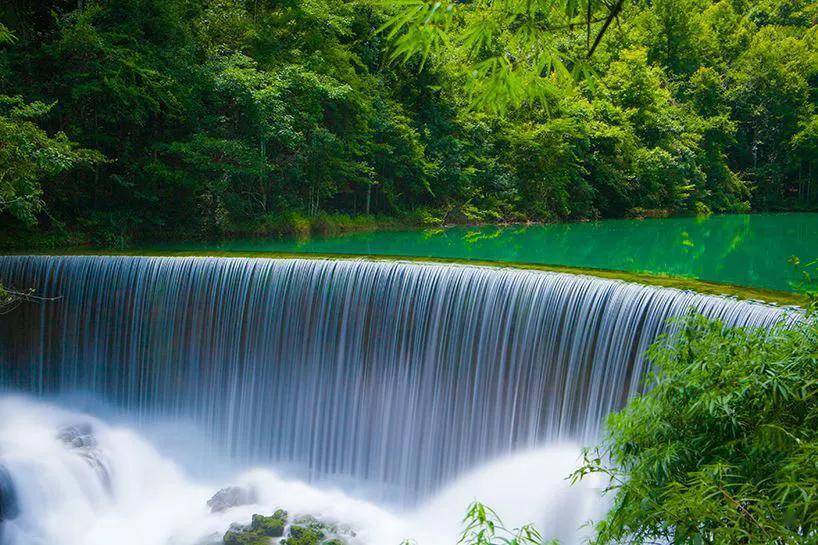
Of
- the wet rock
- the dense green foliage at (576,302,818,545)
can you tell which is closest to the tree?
the dense green foliage at (576,302,818,545)

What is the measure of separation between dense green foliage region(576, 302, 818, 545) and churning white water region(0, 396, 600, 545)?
4032 mm

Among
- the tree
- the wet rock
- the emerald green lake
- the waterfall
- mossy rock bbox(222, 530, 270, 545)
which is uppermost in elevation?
the tree

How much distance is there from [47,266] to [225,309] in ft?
8.13

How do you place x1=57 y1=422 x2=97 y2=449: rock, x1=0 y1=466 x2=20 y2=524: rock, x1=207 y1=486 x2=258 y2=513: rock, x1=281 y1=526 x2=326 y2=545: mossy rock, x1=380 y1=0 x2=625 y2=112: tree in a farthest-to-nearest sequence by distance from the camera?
x1=57 y1=422 x2=97 y2=449: rock
x1=207 y1=486 x2=258 y2=513: rock
x1=0 y1=466 x2=20 y2=524: rock
x1=281 y1=526 x2=326 y2=545: mossy rock
x1=380 y1=0 x2=625 y2=112: tree

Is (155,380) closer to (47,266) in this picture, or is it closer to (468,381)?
(47,266)

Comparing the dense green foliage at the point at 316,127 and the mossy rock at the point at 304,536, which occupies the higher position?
the dense green foliage at the point at 316,127

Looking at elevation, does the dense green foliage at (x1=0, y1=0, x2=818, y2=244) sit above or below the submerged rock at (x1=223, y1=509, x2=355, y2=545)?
above

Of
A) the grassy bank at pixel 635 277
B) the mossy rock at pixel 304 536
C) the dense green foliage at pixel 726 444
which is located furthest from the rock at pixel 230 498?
the dense green foliage at pixel 726 444

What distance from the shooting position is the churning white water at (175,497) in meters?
6.76

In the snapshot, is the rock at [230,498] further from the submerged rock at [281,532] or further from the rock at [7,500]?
the rock at [7,500]

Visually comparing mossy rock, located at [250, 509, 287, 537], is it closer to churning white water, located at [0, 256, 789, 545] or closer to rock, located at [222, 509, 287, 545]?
rock, located at [222, 509, 287, 545]

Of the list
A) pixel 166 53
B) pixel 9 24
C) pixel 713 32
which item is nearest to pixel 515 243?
pixel 166 53

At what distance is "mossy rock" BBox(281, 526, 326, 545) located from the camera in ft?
21.9

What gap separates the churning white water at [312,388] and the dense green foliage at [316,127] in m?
→ 2.01
